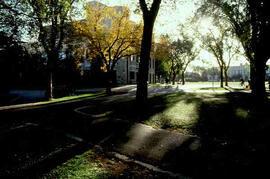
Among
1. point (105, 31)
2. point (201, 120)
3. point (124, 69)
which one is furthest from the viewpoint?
point (124, 69)

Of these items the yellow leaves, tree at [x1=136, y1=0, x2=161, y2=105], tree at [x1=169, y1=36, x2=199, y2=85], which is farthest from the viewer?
tree at [x1=169, y1=36, x2=199, y2=85]

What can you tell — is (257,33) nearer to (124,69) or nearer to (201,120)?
(201,120)

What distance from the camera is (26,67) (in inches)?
1361

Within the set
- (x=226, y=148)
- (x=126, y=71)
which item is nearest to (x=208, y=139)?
(x=226, y=148)

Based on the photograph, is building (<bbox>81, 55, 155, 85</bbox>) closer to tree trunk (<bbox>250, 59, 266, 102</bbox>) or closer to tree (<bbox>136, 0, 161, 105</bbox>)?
tree (<bbox>136, 0, 161, 105</bbox>)

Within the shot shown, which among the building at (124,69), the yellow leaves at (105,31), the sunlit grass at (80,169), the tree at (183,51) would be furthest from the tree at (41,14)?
the tree at (183,51)

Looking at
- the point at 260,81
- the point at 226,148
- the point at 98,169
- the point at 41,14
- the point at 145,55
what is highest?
the point at 41,14

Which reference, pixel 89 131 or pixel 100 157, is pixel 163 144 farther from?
pixel 89 131

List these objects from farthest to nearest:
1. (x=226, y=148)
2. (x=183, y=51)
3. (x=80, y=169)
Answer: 1. (x=183, y=51)
2. (x=226, y=148)
3. (x=80, y=169)

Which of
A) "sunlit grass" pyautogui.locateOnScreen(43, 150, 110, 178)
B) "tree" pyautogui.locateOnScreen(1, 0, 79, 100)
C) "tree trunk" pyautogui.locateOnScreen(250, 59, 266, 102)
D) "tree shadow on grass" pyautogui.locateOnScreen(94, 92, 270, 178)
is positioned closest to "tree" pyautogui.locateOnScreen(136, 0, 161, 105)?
"tree shadow on grass" pyautogui.locateOnScreen(94, 92, 270, 178)

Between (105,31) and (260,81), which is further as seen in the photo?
(105,31)

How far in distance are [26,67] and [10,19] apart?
26852 millimetres

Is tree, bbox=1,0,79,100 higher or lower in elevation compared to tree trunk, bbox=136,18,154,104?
higher

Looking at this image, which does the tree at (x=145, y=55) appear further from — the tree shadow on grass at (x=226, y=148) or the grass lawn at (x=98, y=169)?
the grass lawn at (x=98, y=169)
